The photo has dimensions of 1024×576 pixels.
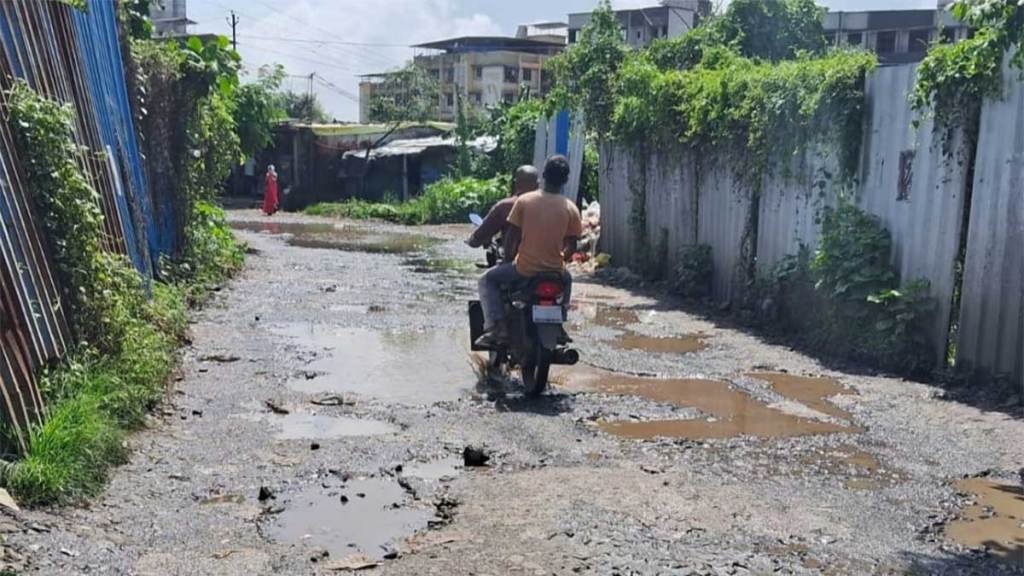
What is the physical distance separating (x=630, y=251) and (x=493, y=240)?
7.06 m

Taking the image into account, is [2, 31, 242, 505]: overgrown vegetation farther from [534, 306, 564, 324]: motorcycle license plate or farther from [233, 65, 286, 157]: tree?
[233, 65, 286, 157]: tree

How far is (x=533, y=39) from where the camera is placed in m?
79.6

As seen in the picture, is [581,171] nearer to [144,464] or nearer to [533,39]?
[144,464]

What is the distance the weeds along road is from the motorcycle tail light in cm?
73

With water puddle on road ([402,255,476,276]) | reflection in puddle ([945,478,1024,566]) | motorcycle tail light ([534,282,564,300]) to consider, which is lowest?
water puddle on road ([402,255,476,276])

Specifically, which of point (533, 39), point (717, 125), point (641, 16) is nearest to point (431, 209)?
point (717, 125)

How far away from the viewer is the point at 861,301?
29.2 feet

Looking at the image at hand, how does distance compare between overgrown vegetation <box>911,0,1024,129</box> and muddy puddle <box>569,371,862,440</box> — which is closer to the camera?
muddy puddle <box>569,371,862,440</box>

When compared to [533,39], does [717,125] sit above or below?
below

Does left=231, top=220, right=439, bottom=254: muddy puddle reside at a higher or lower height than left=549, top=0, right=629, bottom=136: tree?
lower

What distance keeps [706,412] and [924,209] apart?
278cm

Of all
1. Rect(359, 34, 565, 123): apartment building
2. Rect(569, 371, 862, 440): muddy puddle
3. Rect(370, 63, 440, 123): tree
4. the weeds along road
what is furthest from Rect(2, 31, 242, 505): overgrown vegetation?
Rect(359, 34, 565, 123): apartment building

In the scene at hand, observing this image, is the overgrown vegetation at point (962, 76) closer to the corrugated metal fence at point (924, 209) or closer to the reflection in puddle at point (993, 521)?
the corrugated metal fence at point (924, 209)

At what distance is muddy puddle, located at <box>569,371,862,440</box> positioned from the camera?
6.71m
